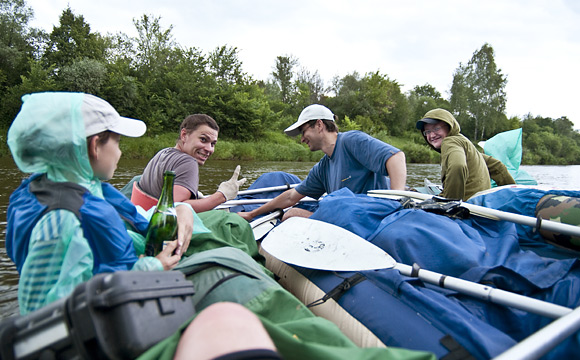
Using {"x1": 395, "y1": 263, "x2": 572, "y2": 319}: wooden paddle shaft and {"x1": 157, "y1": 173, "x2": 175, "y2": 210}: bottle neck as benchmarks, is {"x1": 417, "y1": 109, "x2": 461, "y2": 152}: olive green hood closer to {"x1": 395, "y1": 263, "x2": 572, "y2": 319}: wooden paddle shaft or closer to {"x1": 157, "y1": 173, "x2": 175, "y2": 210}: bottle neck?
{"x1": 395, "y1": 263, "x2": 572, "y2": 319}: wooden paddle shaft

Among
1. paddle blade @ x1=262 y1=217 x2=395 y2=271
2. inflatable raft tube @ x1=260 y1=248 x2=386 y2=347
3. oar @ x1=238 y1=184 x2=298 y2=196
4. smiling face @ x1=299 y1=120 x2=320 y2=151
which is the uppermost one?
smiling face @ x1=299 y1=120 x2=320 y2=151

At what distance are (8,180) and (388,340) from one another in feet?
31.3

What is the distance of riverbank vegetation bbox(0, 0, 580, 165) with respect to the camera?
2180 centimetres

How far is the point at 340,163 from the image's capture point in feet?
11.6

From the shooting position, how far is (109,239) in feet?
3.59

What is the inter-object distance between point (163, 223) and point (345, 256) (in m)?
0.96

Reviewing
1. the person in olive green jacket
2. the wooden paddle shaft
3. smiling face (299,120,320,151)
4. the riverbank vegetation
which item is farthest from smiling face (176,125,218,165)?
the riverbank vegetation

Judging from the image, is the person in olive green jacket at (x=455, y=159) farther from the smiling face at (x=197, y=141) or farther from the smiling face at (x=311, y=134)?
the smiling face at (x=197, y=141)

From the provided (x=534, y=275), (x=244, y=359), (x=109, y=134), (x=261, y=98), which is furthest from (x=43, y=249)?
(x=261, y=98)

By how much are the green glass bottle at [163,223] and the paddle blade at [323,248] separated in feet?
2.26

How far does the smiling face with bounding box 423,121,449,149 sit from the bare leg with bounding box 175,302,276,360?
131 inches

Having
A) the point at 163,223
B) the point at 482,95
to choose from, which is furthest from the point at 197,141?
the point at 482,95

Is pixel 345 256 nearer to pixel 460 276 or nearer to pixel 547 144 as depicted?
pixel 460 276

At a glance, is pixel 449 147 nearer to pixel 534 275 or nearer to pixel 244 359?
pixel 534 275
